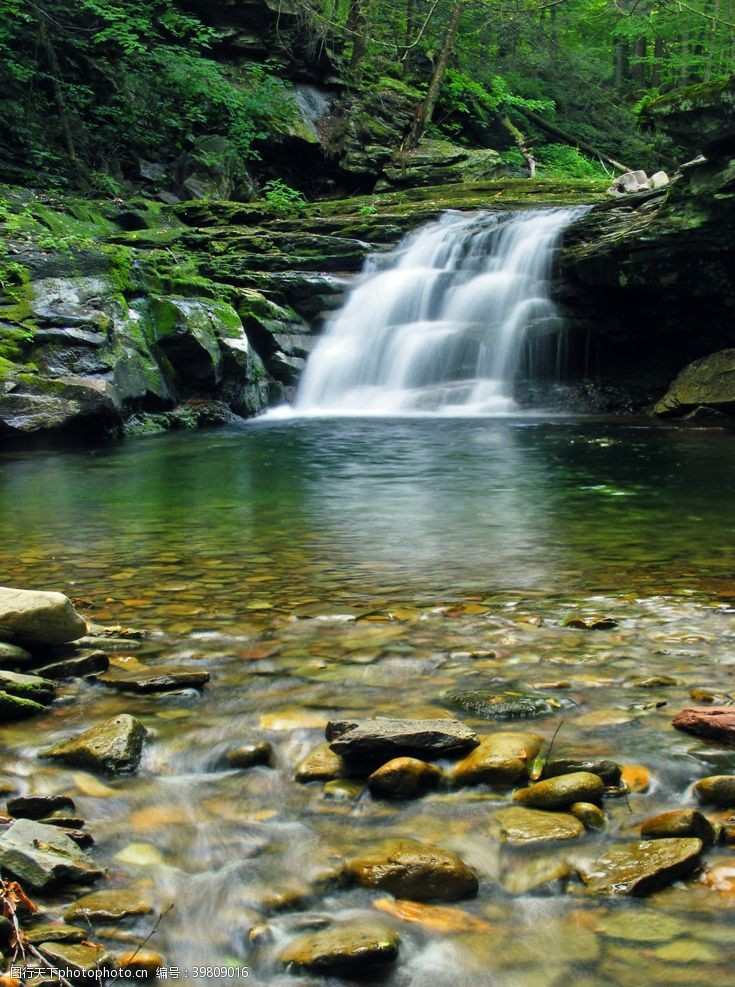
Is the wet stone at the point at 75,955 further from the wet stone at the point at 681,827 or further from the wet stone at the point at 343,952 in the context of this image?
the wet stone at the point at 681,827

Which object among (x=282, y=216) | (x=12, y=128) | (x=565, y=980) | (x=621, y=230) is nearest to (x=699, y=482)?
(x=565, y=980)

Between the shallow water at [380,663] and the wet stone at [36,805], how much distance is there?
59 mm

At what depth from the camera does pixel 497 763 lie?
94.5 inches

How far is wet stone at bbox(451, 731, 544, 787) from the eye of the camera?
2.38m

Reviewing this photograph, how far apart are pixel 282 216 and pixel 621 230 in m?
8.57

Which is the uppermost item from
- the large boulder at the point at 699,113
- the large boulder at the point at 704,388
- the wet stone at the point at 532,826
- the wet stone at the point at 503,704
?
the large boulder at the point at 699,113

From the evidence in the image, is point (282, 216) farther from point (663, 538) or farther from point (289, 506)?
point (663, 538)

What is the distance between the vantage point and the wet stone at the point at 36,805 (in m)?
2.16

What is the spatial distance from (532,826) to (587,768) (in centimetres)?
29

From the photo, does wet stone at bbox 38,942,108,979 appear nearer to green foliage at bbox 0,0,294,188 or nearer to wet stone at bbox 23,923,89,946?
wet stone at bbox 23,923,89,946

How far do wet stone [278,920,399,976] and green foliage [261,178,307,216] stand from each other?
1972 centimetres

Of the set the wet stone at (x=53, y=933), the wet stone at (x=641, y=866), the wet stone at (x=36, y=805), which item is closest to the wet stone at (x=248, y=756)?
the wet stone at (x=36, y=805)

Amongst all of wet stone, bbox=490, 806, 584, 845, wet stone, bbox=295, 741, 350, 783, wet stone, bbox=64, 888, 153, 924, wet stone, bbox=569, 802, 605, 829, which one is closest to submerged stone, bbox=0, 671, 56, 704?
wet stone, bbox=295, 741, 350, 783

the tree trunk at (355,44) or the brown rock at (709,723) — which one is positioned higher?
the tree trunk at (355,44)
